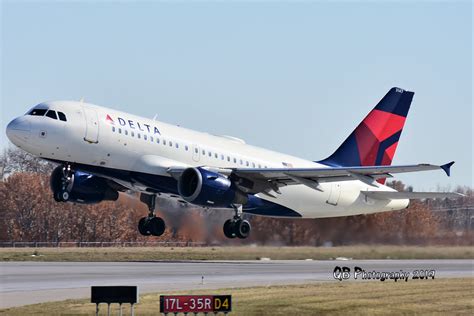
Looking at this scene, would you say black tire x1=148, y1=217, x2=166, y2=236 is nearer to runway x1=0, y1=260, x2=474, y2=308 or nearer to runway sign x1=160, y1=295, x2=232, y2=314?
runway x1=0, y1=260, x2=474, y2=308

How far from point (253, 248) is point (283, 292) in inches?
636

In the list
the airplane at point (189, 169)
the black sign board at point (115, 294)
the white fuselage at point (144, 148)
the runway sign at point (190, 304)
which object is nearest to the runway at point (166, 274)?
the airplane at point (189, 169)

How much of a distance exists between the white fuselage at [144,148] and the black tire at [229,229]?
257cm

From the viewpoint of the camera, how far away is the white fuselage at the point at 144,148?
42562 mm

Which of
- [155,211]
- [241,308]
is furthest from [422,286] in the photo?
[155,211]

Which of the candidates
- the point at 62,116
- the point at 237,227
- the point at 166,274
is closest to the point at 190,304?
the point at 166,274

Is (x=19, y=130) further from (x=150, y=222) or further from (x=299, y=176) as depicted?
(x=299, y=176)

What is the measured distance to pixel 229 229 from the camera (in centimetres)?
4884

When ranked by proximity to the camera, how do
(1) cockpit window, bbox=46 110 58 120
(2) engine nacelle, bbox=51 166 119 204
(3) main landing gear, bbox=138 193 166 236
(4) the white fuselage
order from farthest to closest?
1. (3) main landing gear, bbox=138 193 166 236
2. (2) engine nacelle, bbox=51 166 119 204
3. (1) cockpit window, bbox=46 110 58 120
4. (4) the white fuselage

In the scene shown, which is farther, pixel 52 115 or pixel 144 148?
pixel 144 148

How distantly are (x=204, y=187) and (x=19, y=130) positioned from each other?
333 inches

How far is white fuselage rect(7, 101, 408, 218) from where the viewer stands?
42.6 metres

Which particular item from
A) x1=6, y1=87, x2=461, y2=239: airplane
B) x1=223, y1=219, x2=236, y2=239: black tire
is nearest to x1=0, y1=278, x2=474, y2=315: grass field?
x1=6, y1=87, x2=461, y2=239: airplane

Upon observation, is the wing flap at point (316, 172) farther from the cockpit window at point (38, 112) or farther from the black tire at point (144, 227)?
the cockpit window at point (38, 112)
